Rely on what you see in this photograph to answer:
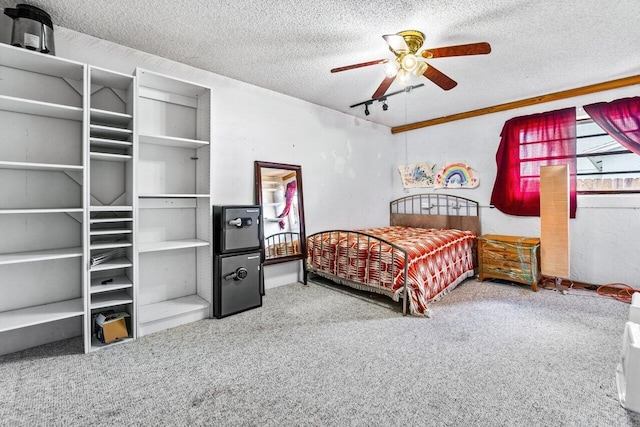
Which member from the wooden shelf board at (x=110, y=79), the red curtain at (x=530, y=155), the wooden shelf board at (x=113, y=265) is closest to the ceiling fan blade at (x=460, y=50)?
the wooden shelf board at (x=110, y=79)

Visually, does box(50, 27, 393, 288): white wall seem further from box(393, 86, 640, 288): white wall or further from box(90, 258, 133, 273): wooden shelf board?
box(393, 86, 640, 288): white wall

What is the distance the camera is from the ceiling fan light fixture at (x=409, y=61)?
2289 mm

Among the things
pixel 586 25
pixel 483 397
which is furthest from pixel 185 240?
pixel 586 25

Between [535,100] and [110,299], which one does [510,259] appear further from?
A: [110,299]

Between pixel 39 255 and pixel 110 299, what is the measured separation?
1.81 ft

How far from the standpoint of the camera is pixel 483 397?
5.40 ft

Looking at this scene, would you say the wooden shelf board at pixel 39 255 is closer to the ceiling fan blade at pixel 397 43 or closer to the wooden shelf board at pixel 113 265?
the wooden shelf board at pixel 113 265

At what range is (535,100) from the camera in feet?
12.7

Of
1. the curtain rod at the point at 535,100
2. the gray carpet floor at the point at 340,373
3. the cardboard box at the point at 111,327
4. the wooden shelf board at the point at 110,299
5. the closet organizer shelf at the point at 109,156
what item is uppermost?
the curtain rod at the point at 535,100

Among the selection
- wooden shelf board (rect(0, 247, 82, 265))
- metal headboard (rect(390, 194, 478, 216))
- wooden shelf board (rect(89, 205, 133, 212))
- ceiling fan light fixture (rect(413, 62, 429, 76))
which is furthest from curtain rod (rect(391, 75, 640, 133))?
wooden shelf board (rect(0, 247, 82, 265))

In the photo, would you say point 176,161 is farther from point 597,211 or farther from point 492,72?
point 597,211

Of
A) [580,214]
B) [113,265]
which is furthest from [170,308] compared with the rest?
[580,214]

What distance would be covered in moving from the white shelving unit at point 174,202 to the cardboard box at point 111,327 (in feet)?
0.81

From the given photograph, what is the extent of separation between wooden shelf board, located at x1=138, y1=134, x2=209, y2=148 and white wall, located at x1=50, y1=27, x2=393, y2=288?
0.67 feet
